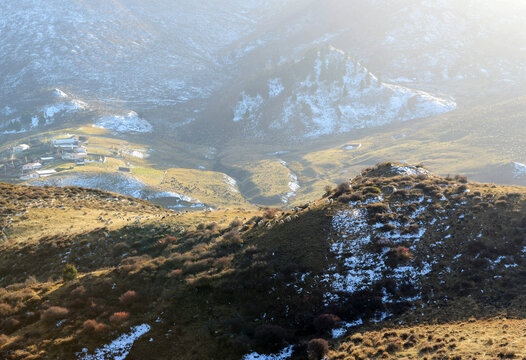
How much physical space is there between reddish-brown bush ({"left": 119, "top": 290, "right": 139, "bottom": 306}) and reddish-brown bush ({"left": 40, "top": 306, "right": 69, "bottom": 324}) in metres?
4.01

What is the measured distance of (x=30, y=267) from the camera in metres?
35.6

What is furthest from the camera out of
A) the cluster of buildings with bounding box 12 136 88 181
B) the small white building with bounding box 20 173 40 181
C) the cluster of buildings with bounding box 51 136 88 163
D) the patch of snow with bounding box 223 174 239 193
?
the patch of snow with bounding box 223 174 239 193

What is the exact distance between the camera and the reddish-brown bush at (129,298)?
2656 centimetres

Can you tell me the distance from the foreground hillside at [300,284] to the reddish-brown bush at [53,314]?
0.08m

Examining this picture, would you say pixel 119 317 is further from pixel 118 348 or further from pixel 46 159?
pixel 46 159

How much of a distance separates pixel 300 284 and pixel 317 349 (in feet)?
20.8

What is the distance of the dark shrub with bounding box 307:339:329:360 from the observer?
21.7 m

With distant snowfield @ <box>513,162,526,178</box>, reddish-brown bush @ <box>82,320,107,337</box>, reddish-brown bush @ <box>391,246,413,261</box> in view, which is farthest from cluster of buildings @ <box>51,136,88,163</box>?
distant snowfield @ <box>513,162,526,178</box>

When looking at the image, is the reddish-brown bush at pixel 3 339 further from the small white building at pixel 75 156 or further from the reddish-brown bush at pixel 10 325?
the small white building at pixel 75 156

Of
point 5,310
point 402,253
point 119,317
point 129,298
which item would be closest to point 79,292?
point 129,298

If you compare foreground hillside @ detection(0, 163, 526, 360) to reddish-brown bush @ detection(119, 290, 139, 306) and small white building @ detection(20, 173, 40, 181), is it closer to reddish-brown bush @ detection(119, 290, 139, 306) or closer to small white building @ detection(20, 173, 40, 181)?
reddish-brown bush @ detection(119, 290, 139, 306)

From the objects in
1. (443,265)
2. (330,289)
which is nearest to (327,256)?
(330,289)

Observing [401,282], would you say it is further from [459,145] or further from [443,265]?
[459,145]

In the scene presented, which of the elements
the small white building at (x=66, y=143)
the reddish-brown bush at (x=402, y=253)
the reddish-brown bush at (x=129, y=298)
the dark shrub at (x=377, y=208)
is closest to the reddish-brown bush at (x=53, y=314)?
the reddish-brown bush at (x=129, y=298)
